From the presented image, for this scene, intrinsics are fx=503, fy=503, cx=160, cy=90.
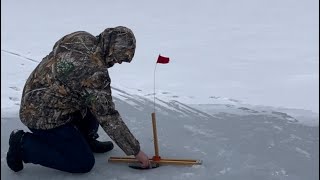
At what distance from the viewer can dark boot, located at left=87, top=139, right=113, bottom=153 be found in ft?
11.8

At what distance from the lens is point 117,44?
2988 millimetres

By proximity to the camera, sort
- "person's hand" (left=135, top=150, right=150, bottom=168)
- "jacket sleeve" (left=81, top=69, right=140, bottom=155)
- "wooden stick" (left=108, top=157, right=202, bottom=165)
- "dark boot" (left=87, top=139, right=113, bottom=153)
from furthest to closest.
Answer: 1. "dark boot" (left=87, top=139, right=113, bottom=153)
2. "wooden stick" (left=108, top=157, right=202, bottom=165)
3. "person's hand" (left=135, top=150, right=150, bottom=168)
4. "jacket sleeve" (left=81, top=69, right=140, bottom=155)

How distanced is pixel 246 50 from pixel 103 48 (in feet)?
14.9

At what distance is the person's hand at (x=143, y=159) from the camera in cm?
313

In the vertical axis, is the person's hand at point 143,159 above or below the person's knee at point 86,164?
above

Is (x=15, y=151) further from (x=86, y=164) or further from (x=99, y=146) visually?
(x=99, y=146)

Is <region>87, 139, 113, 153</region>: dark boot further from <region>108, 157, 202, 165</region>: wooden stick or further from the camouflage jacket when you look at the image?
the camouflage jacket

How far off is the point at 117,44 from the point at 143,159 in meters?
0.74

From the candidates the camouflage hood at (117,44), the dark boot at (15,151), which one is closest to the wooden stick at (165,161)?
the dark boot at (15,151)

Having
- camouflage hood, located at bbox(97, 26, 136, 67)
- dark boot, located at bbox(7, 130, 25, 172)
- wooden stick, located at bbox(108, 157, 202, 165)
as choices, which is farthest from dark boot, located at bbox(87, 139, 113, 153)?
camouflage hood, located at bbox(97, 26, 136, 67)

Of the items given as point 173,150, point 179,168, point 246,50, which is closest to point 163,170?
point 179,168

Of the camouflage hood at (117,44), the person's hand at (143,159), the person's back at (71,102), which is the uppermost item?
the camouflage hood at (117,44)

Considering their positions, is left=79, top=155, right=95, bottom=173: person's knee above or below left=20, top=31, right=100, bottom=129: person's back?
below

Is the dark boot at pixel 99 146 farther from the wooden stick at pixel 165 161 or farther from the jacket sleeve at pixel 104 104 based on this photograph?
the jacket sleeve at pixel 104 104
